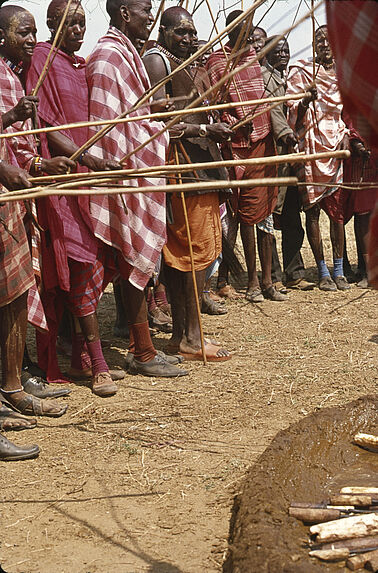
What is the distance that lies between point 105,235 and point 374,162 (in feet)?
13.9

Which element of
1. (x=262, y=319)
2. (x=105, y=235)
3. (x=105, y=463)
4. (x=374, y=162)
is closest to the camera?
(x=105, y=463)

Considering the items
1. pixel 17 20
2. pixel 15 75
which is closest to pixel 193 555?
pixel 15 75

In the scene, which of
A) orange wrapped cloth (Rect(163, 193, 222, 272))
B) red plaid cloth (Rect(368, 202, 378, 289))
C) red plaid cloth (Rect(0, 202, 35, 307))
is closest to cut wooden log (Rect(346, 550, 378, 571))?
red plaid cloth (Rect(368, 202, 378, 289))

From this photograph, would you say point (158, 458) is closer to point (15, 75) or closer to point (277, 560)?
point (277, 560)

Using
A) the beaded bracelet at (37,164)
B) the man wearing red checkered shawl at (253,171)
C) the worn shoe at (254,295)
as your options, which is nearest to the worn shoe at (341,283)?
the man wearing red checkered shawl at (253,171)

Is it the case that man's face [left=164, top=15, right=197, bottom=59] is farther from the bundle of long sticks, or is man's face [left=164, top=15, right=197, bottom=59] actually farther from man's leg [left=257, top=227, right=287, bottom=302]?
the bundle of long sticks

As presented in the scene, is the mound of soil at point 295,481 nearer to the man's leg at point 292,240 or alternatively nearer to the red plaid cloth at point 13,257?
the red plaid cloth at point 13,257

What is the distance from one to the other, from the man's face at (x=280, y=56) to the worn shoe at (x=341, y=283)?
2298 millimetres

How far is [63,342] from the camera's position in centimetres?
596

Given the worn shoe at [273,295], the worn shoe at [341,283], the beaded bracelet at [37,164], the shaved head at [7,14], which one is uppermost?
the shaved head at [7,14]

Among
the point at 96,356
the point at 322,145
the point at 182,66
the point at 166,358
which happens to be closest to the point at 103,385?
the point at 96,356

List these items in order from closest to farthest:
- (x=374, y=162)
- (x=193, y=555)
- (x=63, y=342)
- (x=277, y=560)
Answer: (x=277, y=560) → (x=193, y=555) → (x=63, y=342) → (x=374, y=162)

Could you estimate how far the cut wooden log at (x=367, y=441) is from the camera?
12.8ft

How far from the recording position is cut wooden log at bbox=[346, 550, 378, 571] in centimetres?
283
